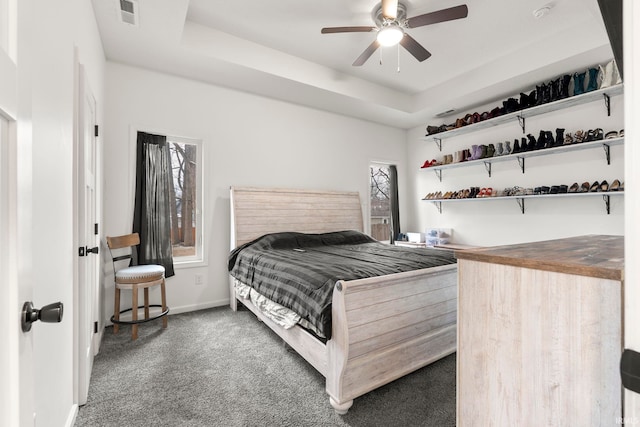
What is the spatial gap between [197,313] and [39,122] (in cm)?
267

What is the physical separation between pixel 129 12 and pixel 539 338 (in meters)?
3.30

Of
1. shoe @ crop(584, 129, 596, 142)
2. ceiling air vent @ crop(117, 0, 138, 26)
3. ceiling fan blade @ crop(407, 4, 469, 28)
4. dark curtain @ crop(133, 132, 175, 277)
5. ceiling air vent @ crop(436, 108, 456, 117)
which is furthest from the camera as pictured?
ceiling air vent @ crop(436, 108, 456, 117)

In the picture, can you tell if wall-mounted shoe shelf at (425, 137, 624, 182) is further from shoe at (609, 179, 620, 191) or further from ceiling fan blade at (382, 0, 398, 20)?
ceiling fan blade at (382, 0, 398, 20)

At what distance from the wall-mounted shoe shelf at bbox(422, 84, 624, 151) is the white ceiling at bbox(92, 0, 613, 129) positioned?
1.07 ft

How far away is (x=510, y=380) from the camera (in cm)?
92

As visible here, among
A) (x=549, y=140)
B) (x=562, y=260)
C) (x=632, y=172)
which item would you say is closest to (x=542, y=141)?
(x=549, y=140)

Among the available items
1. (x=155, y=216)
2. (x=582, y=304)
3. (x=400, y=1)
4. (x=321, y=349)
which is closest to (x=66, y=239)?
(x=321, y=349)

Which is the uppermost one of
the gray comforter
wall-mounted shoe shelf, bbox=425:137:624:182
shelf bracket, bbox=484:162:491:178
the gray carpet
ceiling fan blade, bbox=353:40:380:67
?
ceiling fan blade, bbox=353:40:380:67

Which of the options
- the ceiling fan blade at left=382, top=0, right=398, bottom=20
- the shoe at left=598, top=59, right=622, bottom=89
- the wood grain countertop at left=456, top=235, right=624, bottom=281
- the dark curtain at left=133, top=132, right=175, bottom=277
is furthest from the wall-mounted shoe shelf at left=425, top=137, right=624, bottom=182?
the dark curtain at left=133, top=132, right=175, bottom=277

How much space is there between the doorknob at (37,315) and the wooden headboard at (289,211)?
2825mm

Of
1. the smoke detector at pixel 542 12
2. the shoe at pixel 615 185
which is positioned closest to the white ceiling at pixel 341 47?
the smoke detector at pixel 542 12

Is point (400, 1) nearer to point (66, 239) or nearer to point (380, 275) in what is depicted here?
point (380, 275)

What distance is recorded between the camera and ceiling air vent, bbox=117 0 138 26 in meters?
2.27

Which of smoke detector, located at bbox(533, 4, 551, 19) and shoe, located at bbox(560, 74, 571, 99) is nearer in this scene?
smoke detector, located at bbox(533, 4, 551, 19)
